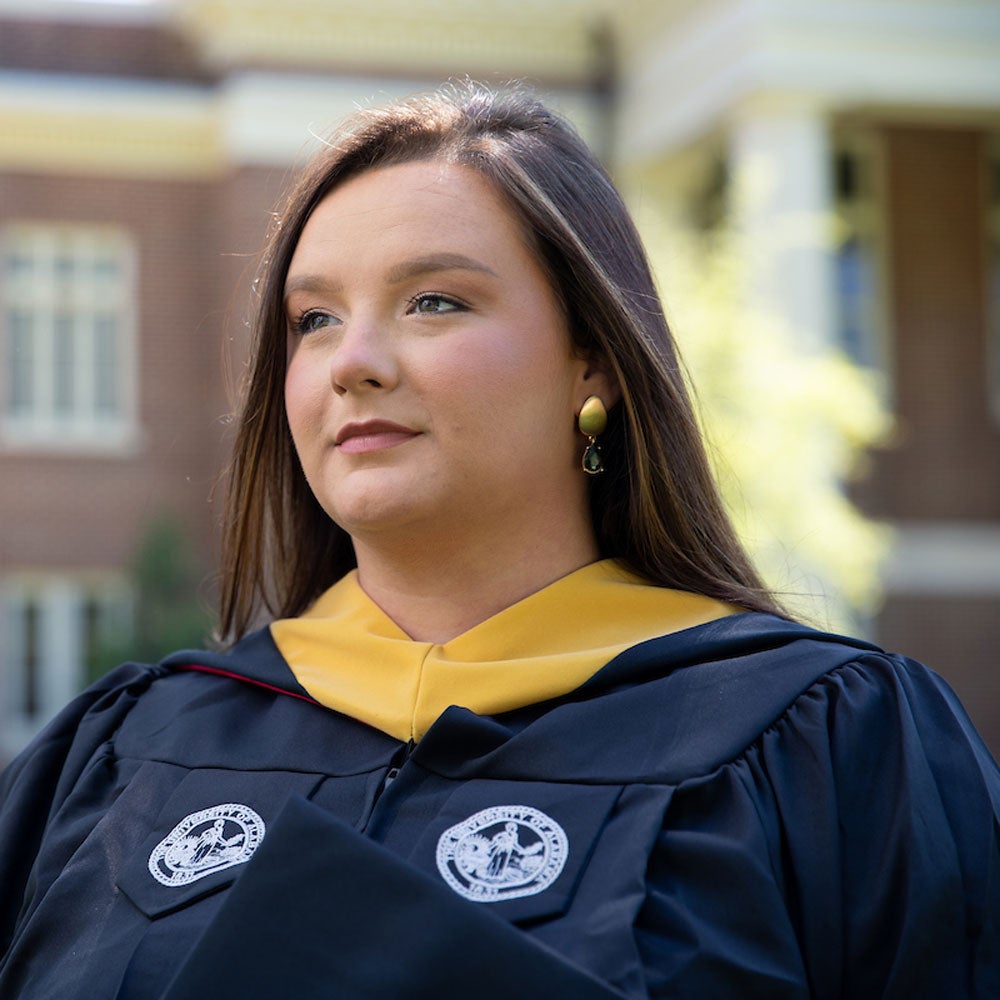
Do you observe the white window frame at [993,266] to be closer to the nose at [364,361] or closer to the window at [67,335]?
the window at [67,335]

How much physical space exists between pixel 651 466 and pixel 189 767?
0.76 meters

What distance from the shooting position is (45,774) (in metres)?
2.45

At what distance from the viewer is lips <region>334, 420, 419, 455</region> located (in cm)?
211

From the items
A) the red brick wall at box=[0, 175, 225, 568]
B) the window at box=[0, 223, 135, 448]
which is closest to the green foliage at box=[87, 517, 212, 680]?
the red brick wall at box=[0, 175, 225, 568]

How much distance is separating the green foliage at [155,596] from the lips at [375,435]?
34.8 feet

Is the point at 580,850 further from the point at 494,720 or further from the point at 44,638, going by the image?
the point at 44,638

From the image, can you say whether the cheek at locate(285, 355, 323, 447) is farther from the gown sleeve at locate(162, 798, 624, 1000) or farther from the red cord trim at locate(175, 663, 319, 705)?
the gown sleeve at locate(162, 798, 624, 1000)

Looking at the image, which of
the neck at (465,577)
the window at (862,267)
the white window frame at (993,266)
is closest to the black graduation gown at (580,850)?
the neck at (465,577)

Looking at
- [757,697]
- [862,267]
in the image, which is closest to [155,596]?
[862,267]

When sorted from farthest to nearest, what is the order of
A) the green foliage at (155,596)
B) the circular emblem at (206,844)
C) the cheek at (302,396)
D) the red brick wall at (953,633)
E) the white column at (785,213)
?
the red brick wall at (953,633), the green foliage at (155,596), the white column at (785,213), the cheek at (302,396), the circular emblem at (206,844)

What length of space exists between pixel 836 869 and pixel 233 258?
12.1m

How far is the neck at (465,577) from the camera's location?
222 centimetres

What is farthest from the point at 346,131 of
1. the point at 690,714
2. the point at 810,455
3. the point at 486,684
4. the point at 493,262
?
the point at 810,455

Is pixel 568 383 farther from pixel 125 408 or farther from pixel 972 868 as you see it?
pixel 125 408
